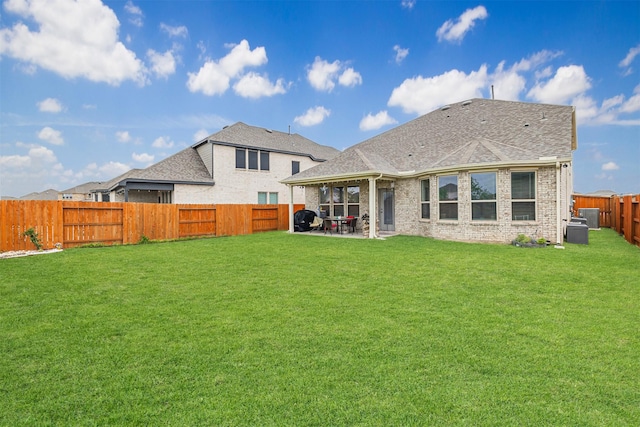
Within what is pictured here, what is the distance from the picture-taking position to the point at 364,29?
17234 mm

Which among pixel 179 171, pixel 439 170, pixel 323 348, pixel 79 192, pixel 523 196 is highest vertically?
pixel 79 192

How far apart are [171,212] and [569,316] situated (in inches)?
565

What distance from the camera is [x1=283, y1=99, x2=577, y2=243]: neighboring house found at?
11.0 meters

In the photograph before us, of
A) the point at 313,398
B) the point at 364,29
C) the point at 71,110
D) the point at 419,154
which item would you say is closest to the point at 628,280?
the point at 313,398

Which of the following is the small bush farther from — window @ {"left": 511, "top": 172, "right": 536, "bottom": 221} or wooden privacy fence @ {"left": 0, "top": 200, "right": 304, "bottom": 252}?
window @ {"left": 511, "top": 172, "right": 536, "bottom": 221}

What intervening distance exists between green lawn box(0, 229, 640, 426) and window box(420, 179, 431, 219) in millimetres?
6768

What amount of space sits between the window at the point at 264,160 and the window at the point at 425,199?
12603mm

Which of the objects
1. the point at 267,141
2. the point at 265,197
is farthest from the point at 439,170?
the point at 267,141

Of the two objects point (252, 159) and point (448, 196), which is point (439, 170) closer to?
point (448, 196)

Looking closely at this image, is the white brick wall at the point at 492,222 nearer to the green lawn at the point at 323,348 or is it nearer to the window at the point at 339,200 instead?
the window at the point at 339,200

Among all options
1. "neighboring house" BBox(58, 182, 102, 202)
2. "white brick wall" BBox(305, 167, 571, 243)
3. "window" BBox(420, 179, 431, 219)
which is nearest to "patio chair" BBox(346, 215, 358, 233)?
"white brick wall" BBox(305, 167, 571, 243)

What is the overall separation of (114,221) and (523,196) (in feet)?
51.7

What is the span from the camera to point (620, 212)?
1441 centimetres

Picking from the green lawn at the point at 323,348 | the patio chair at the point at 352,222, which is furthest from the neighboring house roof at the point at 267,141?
the green lawn at the point at 323,348
